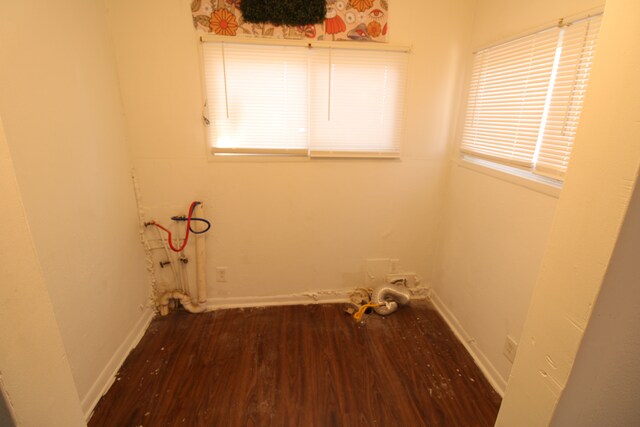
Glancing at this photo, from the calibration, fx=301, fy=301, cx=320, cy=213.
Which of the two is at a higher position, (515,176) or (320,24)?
(320,24)

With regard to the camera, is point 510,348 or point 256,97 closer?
point 510,348

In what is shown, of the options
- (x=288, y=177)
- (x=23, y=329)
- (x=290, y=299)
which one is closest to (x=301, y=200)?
(x=288, y=177)

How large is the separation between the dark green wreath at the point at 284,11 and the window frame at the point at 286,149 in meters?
0.11

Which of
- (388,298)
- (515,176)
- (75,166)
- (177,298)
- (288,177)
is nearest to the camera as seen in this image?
(75,166)

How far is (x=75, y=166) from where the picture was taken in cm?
149

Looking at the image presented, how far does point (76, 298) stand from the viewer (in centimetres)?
149

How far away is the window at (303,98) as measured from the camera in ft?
6.42

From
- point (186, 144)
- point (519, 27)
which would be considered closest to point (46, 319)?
point (186, 144)

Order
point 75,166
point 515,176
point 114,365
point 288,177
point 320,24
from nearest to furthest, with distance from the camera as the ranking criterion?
point 75,166 < point 515,176 < point 114,365 < point 320,24 < point 288,177

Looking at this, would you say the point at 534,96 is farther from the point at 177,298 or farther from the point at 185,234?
the point at 177,298

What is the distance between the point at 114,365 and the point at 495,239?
7.84 feet

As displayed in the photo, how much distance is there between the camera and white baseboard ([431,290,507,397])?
174 centimetres

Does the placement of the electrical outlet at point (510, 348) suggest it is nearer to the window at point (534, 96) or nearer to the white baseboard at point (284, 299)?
the window at point (534, 96)

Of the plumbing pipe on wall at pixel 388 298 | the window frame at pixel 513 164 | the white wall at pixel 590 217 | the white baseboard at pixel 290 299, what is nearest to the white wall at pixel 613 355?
the white wall at pixel 590 217
